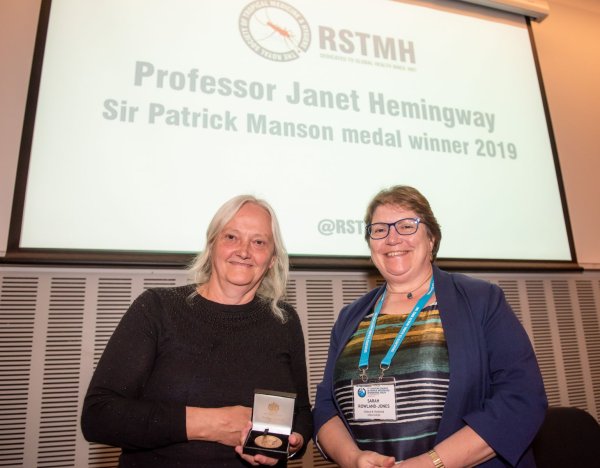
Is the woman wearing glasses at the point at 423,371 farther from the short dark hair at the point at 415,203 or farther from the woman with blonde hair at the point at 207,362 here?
the woman with blonde hair at the point at 207,362

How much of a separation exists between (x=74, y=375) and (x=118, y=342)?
90cm

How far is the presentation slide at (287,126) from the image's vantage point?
212 centimetres

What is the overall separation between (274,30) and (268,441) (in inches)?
93.3

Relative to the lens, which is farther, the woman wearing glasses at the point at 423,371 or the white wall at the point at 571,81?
the white wall at the point at 571,81

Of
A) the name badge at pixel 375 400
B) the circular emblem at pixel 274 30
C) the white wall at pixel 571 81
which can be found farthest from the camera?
the circular emblem at pixel 274 30

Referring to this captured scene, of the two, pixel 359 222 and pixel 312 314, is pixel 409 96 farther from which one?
pixel 312 314

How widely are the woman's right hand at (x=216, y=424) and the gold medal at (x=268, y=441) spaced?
10cm

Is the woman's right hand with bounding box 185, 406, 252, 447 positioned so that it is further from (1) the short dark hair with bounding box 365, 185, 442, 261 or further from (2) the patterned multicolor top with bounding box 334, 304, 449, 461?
(1) the short dark hair with bounding box 365, 185, 442, 261

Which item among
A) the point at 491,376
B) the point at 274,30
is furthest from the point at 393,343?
the point at 274,30

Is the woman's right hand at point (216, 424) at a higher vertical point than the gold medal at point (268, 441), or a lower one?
higher

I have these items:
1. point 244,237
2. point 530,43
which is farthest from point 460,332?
point 530,43

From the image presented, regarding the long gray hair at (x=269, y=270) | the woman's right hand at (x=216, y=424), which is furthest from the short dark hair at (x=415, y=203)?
the woman's right hand at (x=216, y=424)

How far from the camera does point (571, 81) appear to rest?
3.49 metres

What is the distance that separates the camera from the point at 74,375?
1943 mm
